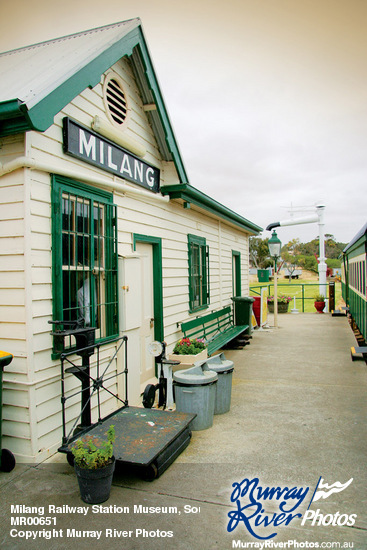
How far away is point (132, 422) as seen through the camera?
4.18 metres

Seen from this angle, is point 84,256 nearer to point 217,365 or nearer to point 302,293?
point 217,365

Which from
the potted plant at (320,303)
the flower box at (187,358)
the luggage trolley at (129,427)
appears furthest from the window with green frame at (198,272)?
the potted plant at (320,303)

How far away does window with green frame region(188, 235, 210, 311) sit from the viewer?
8281 mm

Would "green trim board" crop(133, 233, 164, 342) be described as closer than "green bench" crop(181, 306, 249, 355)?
Yes

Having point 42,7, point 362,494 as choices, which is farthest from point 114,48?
point 362,494

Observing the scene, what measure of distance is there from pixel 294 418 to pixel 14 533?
3598mm

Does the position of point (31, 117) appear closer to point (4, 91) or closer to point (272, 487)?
point (4, 91)

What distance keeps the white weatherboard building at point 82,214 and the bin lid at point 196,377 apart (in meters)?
0.87

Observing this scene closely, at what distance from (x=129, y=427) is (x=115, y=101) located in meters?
4.33

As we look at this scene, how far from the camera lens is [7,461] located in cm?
362

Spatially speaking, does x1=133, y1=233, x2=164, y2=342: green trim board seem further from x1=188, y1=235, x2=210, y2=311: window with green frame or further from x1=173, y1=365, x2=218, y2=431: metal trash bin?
x1=173, y1=365, x2=218, y2=431: metal trash bin

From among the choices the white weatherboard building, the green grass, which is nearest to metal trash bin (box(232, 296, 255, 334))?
the green grass

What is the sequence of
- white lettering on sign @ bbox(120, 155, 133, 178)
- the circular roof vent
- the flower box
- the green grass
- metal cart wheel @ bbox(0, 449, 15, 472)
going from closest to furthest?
metal cart wheel @ bbox(0, 449, 15, 472), the circular roof vent, white lettering on sign @ bbox(120, 155, 133, 178), the flower box, the green grass

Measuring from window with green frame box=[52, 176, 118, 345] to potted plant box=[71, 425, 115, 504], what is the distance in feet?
4.44
